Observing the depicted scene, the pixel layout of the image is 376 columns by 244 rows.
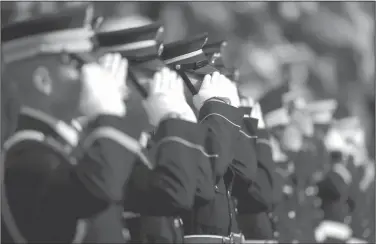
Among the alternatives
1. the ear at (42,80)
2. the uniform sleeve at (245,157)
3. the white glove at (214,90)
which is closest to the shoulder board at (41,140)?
the ear at (42,80)

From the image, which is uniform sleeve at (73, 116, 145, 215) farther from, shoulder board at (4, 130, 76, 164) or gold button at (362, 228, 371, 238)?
gold button at (362, 228, 371, 238)

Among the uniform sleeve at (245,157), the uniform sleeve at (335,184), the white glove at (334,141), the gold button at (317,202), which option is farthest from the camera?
the white glove at (334,141)

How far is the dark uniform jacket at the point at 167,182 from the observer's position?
113 inches

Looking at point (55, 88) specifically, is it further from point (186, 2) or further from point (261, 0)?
point (261, 0)

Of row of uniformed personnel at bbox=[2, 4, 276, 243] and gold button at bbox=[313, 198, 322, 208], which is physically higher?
row of uniformed personnel at bbox=[2, 4, 276, 243]

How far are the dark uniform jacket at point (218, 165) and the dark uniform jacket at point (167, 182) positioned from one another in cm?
25

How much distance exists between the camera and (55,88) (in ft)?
8.21

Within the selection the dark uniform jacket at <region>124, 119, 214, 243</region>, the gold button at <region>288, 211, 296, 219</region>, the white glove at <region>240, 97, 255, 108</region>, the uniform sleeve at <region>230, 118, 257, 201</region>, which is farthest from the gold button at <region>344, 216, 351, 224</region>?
the dark uniform jacket at <region>124, 119, 214, 243</region>

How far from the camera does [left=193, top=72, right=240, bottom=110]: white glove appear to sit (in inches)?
145

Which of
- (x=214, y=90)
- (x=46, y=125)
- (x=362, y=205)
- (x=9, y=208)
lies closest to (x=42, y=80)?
(x=46, y=125)

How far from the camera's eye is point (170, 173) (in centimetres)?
286

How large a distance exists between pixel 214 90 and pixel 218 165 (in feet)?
1.52

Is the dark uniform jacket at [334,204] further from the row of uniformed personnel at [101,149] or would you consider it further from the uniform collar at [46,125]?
the uniform collar at [46,125]

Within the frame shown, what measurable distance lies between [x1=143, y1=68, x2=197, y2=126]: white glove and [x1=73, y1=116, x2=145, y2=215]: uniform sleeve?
1.36 ft
